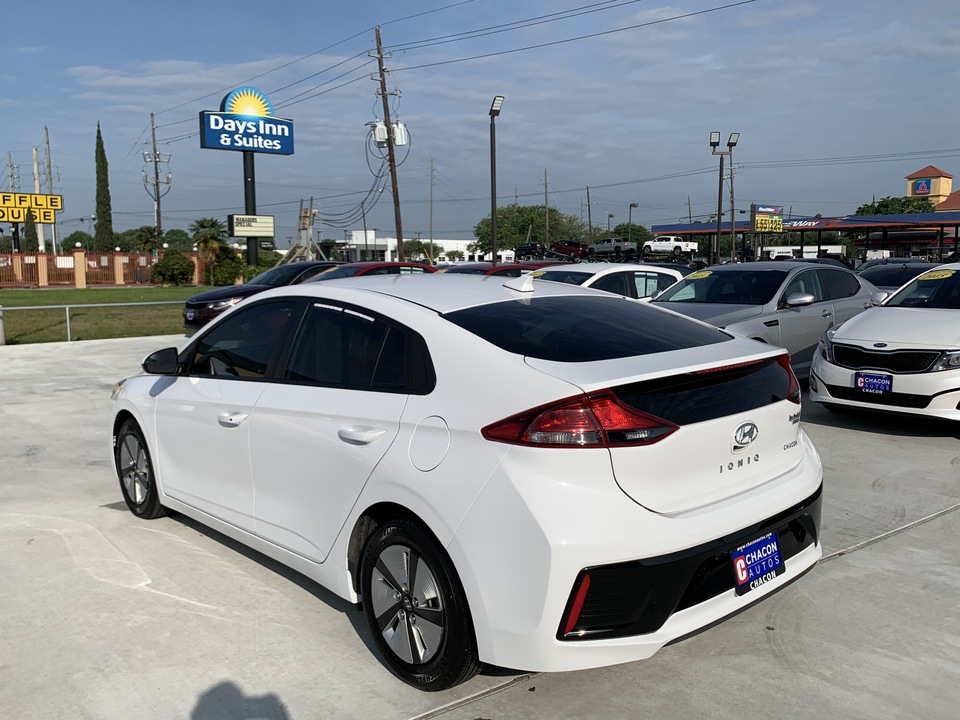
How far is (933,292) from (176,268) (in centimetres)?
4467

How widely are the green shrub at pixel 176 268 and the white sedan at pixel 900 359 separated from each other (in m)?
44.0

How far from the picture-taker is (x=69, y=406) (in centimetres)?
980

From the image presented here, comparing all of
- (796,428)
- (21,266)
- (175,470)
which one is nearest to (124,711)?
(175,470)

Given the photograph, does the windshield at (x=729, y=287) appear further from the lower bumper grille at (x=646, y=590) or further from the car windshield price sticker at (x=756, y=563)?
the lower bumper grille at (x=646, y=590)

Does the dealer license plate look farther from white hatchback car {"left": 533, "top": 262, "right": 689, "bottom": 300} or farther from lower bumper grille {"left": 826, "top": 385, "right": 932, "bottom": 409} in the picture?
white hatchback car {"left": 533, "top": 262, "right": 689, "bottom": 300}

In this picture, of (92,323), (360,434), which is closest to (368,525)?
(360,434)

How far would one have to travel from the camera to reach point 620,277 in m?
12.7

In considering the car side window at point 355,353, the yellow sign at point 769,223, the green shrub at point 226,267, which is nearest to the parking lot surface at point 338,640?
the car side window at point 355,353

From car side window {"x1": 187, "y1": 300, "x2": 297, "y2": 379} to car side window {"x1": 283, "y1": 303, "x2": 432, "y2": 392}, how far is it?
216 mm

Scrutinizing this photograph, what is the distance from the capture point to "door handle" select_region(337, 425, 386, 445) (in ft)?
11.1

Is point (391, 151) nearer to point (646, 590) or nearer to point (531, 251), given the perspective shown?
point (531, 251)

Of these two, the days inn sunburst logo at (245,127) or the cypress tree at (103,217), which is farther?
the cypress tree at (103,217)

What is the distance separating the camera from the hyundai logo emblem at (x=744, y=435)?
10.7 feet

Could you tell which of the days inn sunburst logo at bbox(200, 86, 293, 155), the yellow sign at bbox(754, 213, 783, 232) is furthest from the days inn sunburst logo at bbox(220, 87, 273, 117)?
the yellow sign at bbox(754, 213, 783, 232)
